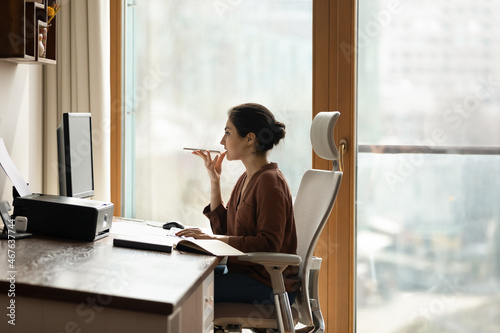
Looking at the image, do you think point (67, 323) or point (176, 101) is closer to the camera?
point (67, 323)

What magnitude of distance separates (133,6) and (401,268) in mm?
2047

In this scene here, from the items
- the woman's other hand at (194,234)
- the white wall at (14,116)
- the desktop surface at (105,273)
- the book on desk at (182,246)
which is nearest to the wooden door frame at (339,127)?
the woman's other hand at (194,234)

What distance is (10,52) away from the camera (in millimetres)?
2215

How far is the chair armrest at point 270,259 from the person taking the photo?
6.48 ft

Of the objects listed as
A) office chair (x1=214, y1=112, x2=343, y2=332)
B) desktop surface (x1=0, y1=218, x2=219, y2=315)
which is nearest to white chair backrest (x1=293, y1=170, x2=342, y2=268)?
office chair (x1=214, y1=112, x2=343, y2=332)

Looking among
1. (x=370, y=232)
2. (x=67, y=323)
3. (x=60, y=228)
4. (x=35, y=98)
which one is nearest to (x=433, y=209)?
(x=370, y=232)

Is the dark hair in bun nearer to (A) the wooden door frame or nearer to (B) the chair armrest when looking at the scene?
(B) the chair armrest

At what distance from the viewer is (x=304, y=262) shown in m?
2.15

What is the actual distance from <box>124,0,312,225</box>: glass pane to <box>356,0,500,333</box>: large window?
0.34m

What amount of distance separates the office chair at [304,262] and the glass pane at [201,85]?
2.28ft

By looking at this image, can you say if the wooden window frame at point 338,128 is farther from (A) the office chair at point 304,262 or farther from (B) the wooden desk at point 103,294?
(B) the wooden desk at point 103,294

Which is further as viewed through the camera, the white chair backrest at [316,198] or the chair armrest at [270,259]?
the white chair backrest at [316,198]

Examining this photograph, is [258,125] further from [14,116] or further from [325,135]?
[14,116]

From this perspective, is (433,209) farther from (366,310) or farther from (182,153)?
(182,153)
